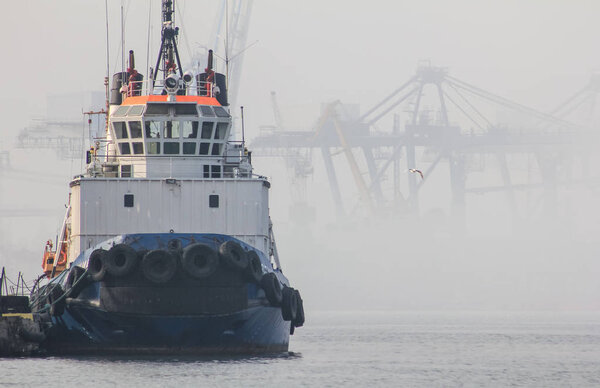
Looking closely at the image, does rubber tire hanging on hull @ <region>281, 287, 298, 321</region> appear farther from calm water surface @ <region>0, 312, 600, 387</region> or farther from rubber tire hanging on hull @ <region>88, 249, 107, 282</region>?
rubber tire hanging on hull @ <region>88, 249, 107, 282</region>

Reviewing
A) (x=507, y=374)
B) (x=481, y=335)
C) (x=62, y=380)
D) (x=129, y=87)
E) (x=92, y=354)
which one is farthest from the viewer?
(x=481, y=335)

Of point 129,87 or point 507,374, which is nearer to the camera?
point 507,374

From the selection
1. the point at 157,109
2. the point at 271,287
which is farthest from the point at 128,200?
the point at 271,287

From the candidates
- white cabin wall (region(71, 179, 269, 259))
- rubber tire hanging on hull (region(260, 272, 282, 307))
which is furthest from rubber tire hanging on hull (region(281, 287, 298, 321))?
white cabin wall (region(71, 179, 269, 259))

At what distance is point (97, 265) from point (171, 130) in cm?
927

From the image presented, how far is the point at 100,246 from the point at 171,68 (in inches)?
534

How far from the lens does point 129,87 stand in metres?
61.7

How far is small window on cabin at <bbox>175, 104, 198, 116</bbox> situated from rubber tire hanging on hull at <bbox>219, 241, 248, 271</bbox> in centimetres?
882

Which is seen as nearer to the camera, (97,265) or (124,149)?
(97,265)

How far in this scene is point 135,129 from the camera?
191ft

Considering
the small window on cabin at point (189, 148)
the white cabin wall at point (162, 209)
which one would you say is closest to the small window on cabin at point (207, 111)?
the small window on cabin at point (189, 148)

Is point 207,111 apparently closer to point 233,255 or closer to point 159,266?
point 233,255

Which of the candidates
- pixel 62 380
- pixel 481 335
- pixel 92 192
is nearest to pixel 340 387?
pixel 62 380

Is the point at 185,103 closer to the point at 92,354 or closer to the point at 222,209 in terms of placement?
the point at 222,209
